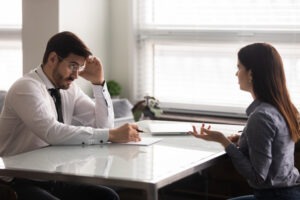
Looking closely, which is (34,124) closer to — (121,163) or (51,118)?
(51,118)

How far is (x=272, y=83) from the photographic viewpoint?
2.23 meters

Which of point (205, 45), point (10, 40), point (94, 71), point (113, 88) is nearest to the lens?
point (94, 71)

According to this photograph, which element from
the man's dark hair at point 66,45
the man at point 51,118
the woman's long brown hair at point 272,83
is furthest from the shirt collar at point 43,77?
the woman's long brown hair at point 272,83

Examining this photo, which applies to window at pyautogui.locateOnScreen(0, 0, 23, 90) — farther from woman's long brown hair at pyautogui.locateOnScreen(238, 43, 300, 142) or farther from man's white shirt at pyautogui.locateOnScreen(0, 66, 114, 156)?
woman's long brown hair at pyautogui.locateOnScreen(238, 43, 300, 142)

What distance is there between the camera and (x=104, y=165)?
2.06 meters

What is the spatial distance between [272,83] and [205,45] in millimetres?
1842

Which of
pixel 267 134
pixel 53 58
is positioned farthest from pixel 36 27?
pixel 267 134

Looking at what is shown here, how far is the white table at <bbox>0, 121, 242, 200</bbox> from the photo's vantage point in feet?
6.15

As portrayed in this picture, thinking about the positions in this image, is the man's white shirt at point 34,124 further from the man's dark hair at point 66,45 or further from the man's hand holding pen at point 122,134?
the man's dark hair at point 66,45

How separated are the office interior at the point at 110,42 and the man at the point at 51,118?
98cm

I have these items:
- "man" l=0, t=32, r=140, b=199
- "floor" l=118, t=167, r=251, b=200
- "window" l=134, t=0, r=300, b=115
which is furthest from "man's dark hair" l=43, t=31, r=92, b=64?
"window" l=134, t=0, r=300, b=115

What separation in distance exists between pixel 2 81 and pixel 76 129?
247 cm

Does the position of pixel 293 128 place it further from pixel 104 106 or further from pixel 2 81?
pixel 2 81

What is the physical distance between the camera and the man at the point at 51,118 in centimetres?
239
